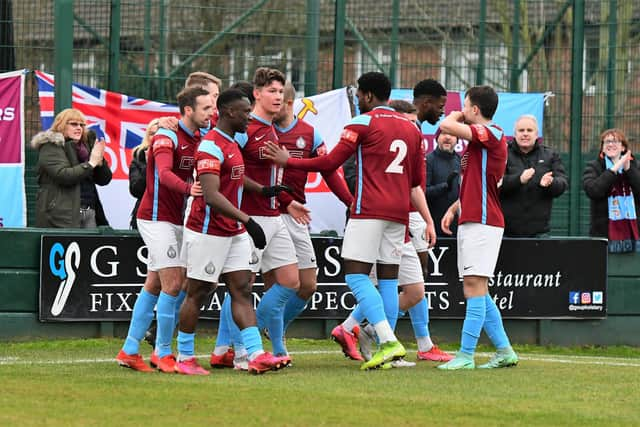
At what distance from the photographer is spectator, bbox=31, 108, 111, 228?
12938 millimetres

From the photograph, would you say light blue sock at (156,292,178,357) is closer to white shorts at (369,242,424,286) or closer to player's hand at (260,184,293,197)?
player's hand at (260,184,293,197)

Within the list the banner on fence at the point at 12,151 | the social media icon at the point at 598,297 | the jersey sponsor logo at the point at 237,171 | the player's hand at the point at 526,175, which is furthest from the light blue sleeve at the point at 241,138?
the social media icon at the point at 598,297

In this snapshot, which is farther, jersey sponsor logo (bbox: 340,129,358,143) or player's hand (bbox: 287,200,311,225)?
player's hand (bbox: 287,200,311,225)

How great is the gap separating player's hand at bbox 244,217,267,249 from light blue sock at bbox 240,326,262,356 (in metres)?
0.62

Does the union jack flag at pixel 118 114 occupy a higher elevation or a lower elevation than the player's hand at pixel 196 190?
higher

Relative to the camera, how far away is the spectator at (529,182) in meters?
13.5

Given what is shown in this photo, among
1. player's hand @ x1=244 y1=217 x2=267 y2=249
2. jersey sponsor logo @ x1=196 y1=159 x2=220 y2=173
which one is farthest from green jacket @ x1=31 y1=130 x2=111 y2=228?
player's hand @ x1=244 y1=217 x2=267 y2=249

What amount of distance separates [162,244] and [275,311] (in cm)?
102

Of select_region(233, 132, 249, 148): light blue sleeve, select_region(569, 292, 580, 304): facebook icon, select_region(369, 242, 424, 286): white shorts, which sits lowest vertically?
select_region(569, 292, 580, 304): facebook icon

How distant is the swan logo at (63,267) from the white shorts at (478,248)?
4181 millimetres

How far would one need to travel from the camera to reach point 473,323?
33.3 ft

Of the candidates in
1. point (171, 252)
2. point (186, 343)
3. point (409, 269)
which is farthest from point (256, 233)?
point (409, 269)

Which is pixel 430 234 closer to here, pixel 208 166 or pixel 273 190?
pixel 273 190

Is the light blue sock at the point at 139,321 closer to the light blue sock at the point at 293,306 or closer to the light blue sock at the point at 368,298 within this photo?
the light blue sock at the point at 293,306
